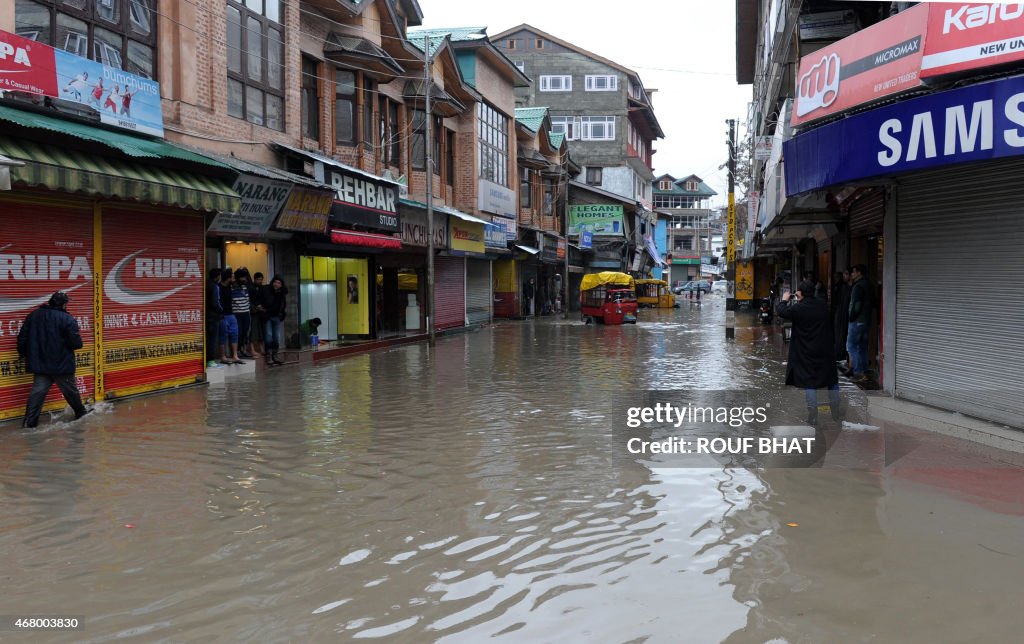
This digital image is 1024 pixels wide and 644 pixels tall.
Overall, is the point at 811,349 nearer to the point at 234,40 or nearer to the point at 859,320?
the point at 859,320

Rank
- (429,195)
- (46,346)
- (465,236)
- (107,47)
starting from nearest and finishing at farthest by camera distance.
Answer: (46,346) → (107,47) → (429,195) → (465,236)

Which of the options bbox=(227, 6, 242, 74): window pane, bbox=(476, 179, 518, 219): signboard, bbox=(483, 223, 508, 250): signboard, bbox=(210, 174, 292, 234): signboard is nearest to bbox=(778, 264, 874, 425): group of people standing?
bbox=(210, 174, 292, 234): signboard

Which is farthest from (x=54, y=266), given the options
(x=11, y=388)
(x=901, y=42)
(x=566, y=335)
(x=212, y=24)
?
(x=566, y=335)

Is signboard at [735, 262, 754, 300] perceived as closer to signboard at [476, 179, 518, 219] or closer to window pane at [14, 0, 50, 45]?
signboard at [476, 179, 518, 219]

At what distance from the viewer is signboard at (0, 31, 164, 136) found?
10.3m

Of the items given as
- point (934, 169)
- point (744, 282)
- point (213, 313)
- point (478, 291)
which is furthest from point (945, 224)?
point (744, 282)

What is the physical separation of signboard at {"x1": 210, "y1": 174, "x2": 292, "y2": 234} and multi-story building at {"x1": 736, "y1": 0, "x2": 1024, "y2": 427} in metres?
9.45

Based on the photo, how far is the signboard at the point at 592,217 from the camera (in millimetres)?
50312

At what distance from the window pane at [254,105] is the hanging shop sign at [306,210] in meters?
1.89

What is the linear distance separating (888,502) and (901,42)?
236 inches

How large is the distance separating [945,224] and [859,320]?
3492mm

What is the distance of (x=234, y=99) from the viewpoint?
54.7 feet

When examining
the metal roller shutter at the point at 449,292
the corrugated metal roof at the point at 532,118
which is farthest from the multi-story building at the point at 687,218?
the metal roller shutter at the point at 449,292

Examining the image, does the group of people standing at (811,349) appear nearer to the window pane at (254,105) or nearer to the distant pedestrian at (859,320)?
the distant pedestrian at (859,320)
